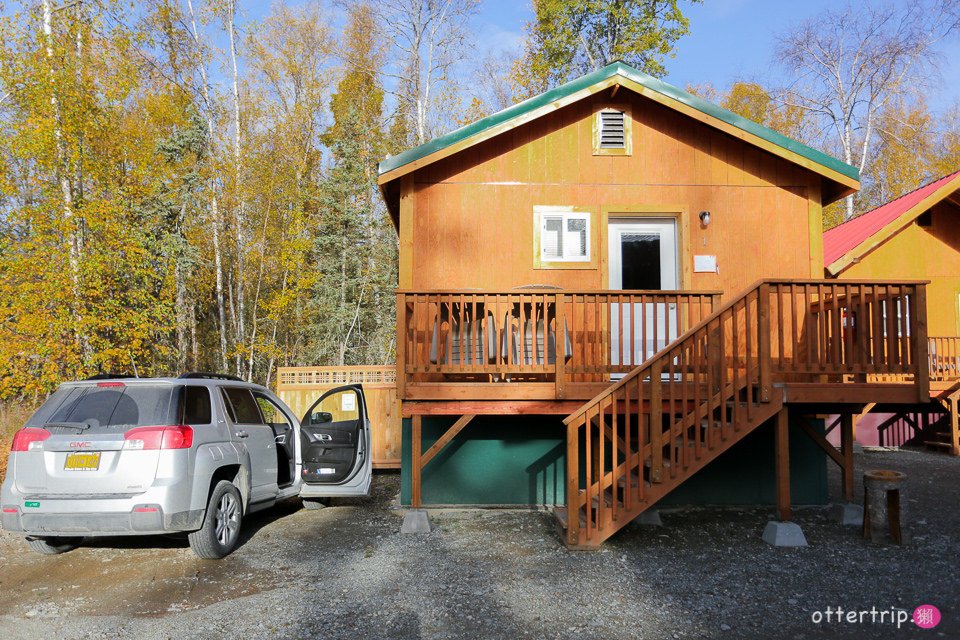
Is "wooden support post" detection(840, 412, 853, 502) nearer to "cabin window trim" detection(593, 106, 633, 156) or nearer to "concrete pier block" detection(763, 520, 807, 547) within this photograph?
"concrete pier block" detection(763, 520, 807, 547)

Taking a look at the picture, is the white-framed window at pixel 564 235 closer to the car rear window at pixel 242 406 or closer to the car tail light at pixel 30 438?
the car rear window at pixel 242 406

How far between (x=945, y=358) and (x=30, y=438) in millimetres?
15534

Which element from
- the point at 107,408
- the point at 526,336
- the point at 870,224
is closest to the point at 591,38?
the point at 870,224

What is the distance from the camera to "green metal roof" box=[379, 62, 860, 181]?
298 inches

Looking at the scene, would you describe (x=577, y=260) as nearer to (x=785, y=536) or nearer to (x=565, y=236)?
(x=565, y=236)

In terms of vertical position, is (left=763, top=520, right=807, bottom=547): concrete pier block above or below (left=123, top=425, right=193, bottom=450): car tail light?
below

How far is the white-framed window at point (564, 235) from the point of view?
7.91 metres

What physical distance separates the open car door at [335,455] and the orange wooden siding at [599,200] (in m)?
1.92

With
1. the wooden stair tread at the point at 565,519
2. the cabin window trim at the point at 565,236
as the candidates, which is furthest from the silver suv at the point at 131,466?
the cabin window trim at the point at 565,236

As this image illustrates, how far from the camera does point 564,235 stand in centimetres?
795

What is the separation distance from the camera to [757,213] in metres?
7.96

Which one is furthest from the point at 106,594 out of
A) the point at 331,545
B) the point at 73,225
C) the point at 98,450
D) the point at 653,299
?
the point at 73,225

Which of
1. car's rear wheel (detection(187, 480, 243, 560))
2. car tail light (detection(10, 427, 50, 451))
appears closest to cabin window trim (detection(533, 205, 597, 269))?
car's rear wheel (detection(187, 480, 243, 560))

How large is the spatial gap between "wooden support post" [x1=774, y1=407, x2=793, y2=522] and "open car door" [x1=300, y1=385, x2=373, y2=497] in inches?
168
